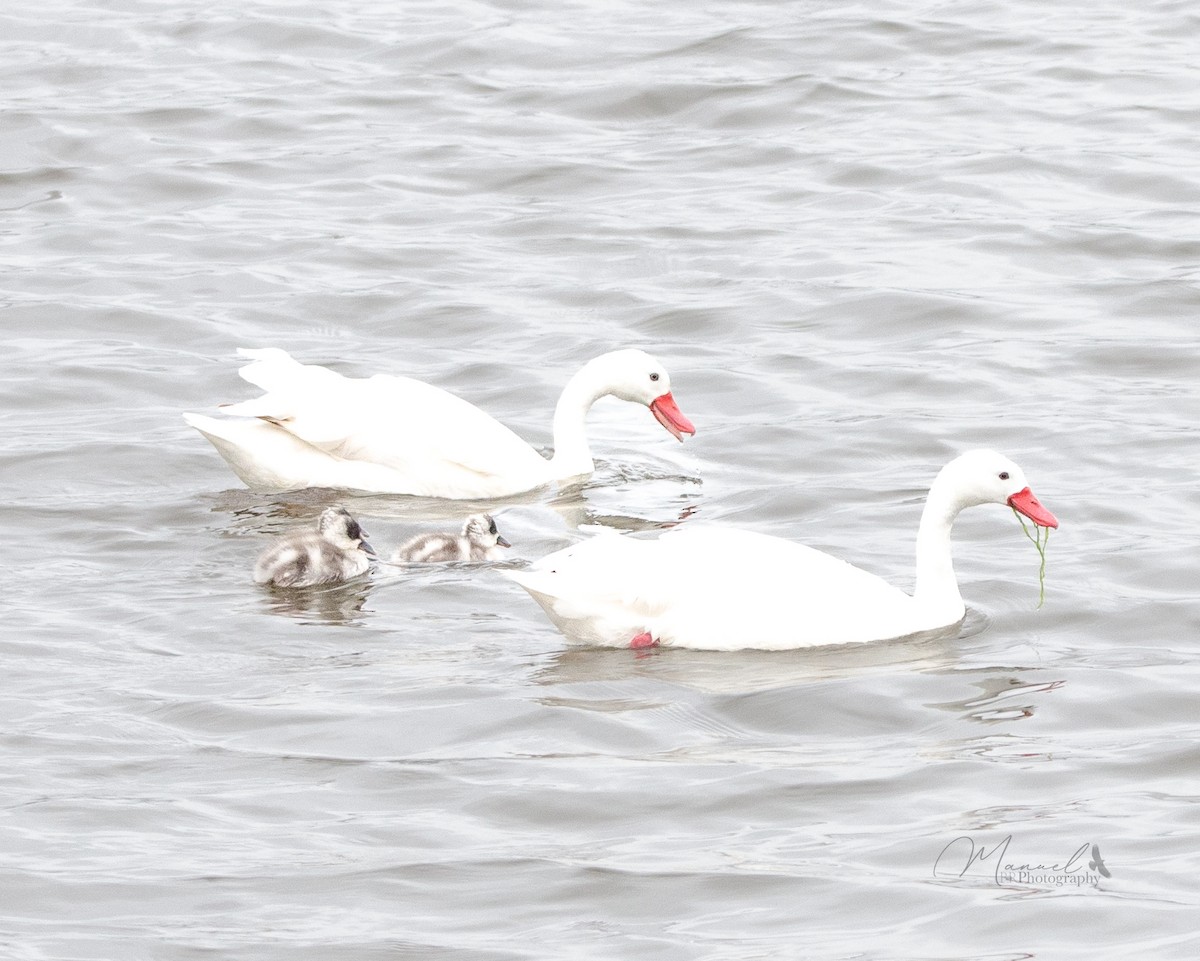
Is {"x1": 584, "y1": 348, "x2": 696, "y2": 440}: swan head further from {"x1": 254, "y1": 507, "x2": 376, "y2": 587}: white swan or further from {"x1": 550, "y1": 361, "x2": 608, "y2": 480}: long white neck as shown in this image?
{"x1": 254, "y1": 507, "x2": 376, "y2": 587}: white swan

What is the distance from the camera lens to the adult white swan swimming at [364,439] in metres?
11.6

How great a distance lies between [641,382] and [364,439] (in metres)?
1.60

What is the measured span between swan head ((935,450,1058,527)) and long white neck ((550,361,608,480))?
309cm

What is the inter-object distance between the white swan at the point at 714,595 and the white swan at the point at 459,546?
1170 millimetres

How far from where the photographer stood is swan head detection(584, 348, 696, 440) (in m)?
12.3

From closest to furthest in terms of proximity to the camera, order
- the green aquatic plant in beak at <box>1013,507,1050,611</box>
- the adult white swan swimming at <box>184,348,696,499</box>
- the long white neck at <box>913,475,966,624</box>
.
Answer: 1. the long white neck at <box>913,475,966,624</box>
2. the green aquatic plant in beak at <box>1013,507,1050,611</box>
3. the adult white swan swimming at <box>184,348,696,499</box>

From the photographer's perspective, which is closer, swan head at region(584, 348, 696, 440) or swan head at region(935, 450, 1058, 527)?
swan head at region(935, 450, 1058, 527)

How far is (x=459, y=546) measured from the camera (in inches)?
408

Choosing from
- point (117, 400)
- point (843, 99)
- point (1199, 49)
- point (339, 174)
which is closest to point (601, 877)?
point (117, 400)

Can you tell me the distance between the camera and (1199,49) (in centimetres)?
2039

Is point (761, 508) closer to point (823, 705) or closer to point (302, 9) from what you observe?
point (823, 705)

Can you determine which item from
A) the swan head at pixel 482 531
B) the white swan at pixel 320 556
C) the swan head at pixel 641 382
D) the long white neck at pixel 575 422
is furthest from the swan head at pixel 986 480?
the long white neck at pixel 575 422

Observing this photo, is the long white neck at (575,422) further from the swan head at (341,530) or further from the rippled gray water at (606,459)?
the swan head at (341,530)

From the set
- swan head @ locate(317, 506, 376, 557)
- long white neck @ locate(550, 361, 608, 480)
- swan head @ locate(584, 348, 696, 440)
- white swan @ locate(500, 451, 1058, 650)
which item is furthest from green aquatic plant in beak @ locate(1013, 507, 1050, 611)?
swan head @ locate(317, 506, 376, 557)
